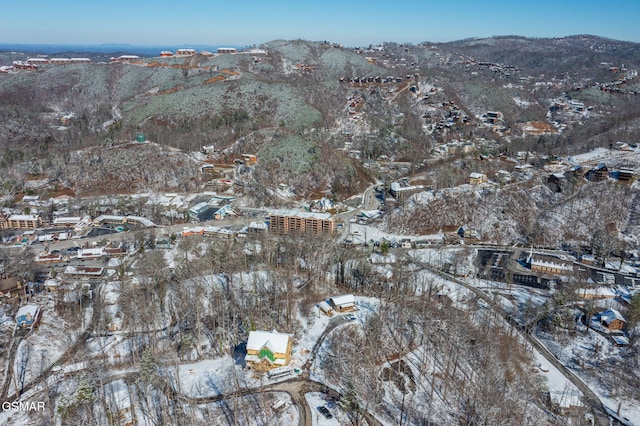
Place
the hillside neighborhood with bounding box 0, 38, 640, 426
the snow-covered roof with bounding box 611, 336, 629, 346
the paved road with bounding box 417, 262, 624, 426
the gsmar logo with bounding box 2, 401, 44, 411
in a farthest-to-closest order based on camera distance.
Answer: the snow-covered roof with bounding box 611, 336, 629, 346, the hillside neighborhood with bounding box 0, 38, 640, 426, the paved road with bounding box 417, 262, 624, 426, the gsmar logo with bounding box 2, 401, 44, 411

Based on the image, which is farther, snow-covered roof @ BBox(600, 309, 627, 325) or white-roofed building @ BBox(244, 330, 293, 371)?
snow-covered roof @ BBox(600, 309, 627, 325)

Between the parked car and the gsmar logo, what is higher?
the parked car

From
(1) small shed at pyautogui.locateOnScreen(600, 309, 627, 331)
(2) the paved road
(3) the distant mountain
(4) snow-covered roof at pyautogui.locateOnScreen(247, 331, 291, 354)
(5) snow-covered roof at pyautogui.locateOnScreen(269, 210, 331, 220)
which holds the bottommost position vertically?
(2) the paved road

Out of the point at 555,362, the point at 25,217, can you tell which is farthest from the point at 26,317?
the point at 555,362

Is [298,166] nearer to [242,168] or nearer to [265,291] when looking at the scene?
[242,168]

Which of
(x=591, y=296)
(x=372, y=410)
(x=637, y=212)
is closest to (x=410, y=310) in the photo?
(x=372, y=410)

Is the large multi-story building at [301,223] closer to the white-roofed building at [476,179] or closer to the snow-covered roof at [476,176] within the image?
the white-roofed building at [476,179]

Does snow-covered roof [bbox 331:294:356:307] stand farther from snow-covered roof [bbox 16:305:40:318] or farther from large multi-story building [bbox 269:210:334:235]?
snow-covered roof [bbox 16:305:40:318]

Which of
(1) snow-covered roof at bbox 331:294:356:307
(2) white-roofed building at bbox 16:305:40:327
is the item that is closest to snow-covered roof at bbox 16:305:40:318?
(2) white-roofed building at bbox 16:305:40:327

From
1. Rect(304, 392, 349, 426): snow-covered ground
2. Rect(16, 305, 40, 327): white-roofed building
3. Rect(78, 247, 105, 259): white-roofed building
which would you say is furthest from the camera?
Rect(78, 247, 105, 259): white-roofed building
